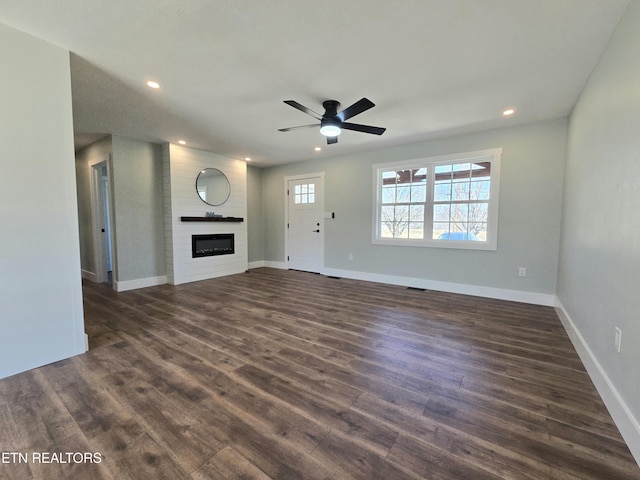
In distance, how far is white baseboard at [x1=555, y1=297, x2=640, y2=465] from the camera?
4.39 feet

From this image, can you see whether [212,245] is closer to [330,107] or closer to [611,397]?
[330,107]

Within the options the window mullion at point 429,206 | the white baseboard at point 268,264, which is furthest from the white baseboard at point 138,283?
the window mullion at point 429,206

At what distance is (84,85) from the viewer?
8.76 ft

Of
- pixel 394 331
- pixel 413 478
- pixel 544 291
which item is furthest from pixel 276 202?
pixel 413 478

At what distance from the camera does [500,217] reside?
3.88 metres

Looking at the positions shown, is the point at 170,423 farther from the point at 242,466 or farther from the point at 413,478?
the point at 413,478

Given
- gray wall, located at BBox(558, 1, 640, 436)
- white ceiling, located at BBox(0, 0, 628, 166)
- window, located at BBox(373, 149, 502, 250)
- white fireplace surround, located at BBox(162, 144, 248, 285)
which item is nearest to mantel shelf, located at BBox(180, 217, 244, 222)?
white fireplace surround, located at BBox(162, 144, 248, 285)

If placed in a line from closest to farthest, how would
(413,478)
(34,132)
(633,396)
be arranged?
(413,478) < (633,396) < (34,132)

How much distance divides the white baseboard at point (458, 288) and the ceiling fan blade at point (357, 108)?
299 centimetres

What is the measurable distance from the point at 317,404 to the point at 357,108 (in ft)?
8.29

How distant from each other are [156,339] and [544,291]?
4749 millimetres

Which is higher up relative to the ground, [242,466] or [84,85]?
[84,85]

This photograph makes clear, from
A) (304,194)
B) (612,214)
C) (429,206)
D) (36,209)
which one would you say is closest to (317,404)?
(612,214)

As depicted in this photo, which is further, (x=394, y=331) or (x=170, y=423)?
(x=394, y=331)
